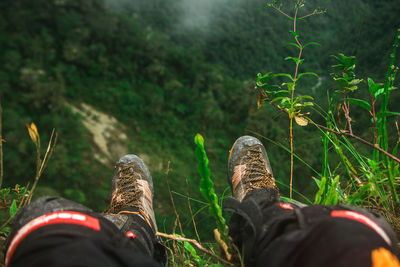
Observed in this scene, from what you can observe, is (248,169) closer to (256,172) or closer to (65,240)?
(256,172)

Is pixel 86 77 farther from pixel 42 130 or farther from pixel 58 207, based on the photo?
pixel 58 207

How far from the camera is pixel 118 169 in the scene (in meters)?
1.81

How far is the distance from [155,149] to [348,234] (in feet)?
15.3

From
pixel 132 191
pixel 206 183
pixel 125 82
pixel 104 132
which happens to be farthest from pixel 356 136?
pixel 125 82

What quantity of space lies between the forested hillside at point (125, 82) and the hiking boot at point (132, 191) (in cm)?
70

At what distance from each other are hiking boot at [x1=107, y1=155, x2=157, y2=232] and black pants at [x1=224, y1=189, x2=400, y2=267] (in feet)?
2.35

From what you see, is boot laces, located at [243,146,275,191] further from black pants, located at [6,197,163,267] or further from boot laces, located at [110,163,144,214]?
black pants, located at [6,197,163,267]

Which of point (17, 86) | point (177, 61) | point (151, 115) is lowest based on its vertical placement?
point (151, 115)

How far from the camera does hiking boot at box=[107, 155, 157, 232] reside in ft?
4.45

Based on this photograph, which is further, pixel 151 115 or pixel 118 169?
pixel 151 115

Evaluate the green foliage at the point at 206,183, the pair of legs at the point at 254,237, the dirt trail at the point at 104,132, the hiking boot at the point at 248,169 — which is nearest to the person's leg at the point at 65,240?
the pair of legs at the point at 254,237

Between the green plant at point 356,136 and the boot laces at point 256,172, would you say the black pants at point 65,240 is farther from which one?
the boot laces at point 256,172

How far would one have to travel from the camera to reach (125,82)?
5977 millimetres

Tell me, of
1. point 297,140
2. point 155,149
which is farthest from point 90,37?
point 297,140
